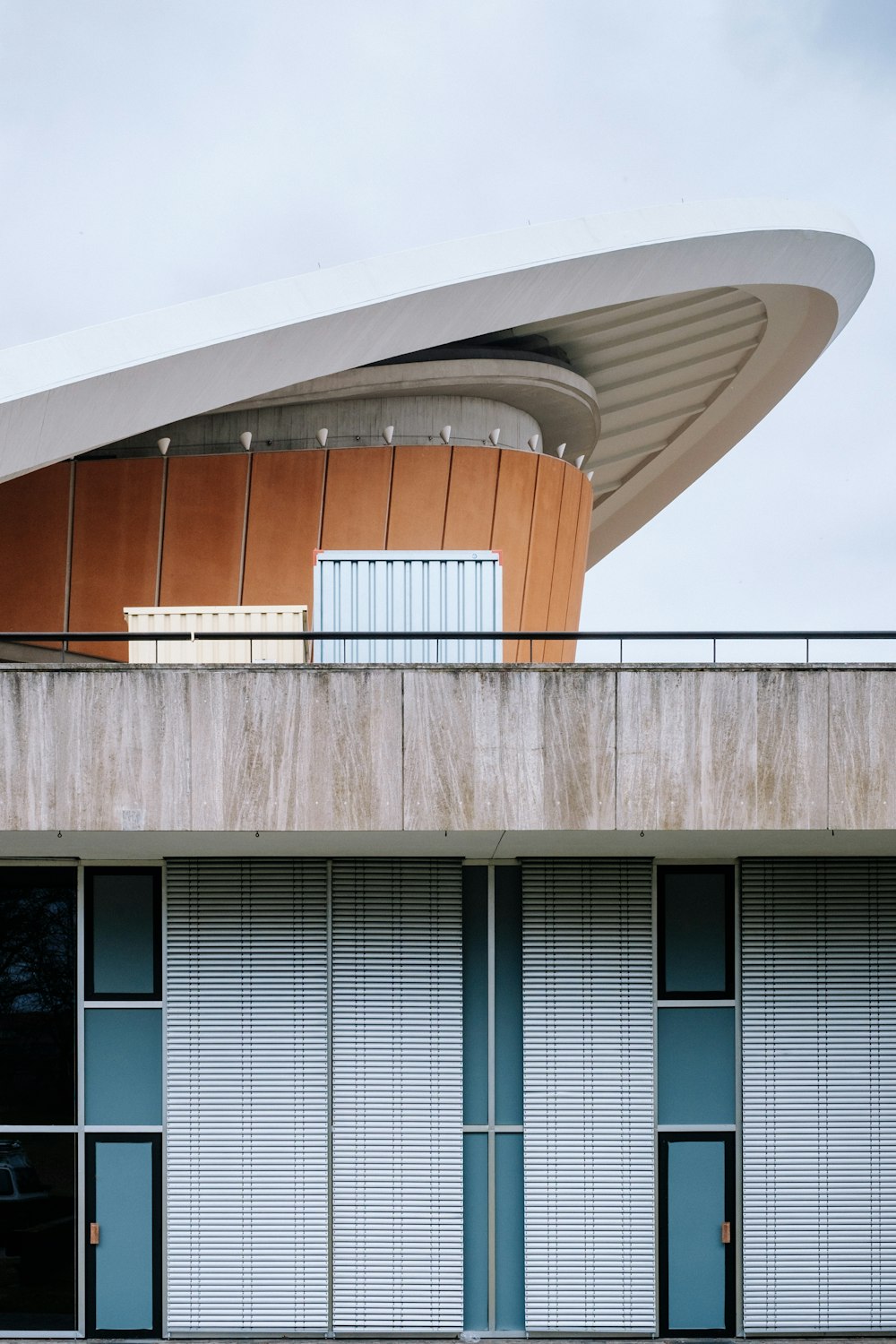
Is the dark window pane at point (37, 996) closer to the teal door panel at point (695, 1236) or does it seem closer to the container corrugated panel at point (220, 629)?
the container corrugated panel at point (220, 629)

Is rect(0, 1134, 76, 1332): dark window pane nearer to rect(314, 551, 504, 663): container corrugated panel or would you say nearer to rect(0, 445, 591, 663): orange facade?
rect(314, 551, 504, 663): container corrugated panel

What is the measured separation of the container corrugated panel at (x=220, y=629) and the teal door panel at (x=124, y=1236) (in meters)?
4.42

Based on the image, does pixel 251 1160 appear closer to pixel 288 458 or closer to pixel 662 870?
pixel 662 870

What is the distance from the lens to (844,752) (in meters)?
9.57

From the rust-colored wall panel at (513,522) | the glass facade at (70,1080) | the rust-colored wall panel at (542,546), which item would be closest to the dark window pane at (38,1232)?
the glass facade at (70,1080)

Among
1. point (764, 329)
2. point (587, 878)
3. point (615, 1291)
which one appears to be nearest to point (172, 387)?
point (587, 878)

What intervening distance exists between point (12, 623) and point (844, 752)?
1035 cm

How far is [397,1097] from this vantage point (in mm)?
10828

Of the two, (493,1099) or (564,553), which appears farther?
(564,553)

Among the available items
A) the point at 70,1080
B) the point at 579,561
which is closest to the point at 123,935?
the point at 70,1080

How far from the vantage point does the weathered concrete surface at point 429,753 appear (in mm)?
9477

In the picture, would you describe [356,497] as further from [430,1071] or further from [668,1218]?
[668,1218]

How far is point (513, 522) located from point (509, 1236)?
9.12m

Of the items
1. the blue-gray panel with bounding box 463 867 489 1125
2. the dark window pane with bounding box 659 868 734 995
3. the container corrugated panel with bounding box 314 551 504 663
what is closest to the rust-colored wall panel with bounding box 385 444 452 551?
the container corrugated panel with bounding box 314 551 504 663
